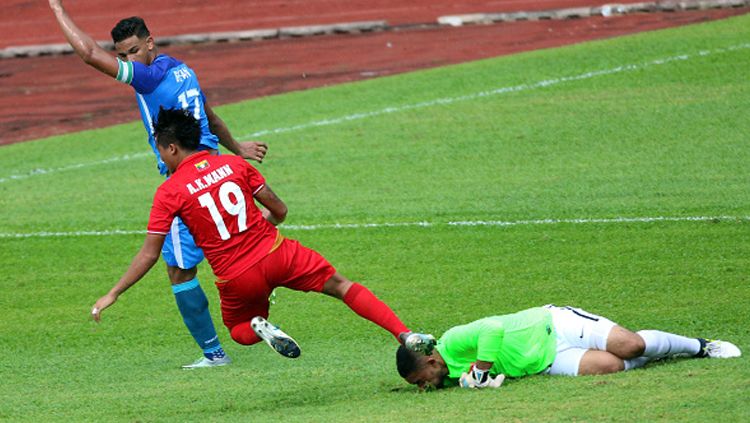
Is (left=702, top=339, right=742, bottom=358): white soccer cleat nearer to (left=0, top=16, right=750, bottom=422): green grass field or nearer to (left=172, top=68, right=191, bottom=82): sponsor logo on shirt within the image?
(left=0, top=16, right=750, bottom=422): green grass field

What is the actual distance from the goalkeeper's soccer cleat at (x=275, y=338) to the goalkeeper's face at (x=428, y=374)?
2.35 ft

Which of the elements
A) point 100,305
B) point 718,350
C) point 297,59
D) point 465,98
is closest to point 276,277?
point 100,305

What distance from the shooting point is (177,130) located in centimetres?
745

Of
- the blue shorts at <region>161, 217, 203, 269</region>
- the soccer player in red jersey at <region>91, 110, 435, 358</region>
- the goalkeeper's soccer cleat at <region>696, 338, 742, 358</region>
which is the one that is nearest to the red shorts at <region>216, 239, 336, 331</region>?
the soccer player in red jersey at <region>91, 110, 435, 358</region>

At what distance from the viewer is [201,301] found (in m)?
8.61

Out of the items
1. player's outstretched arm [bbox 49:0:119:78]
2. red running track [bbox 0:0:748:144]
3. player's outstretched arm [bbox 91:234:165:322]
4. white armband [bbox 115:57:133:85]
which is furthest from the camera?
red running track [bbox 0:0:748:144]

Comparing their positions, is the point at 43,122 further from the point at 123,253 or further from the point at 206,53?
the point at 123,253

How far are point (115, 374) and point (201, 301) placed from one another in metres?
0.75

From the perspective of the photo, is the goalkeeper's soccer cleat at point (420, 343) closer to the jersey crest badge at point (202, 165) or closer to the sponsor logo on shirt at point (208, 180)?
the sponsor logo on shirt at point (208, 180)

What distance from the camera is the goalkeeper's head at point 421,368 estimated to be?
7359mm

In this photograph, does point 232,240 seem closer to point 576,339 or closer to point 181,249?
point 181,249

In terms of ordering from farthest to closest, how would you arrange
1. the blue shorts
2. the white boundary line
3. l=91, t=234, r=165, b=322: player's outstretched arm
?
the white boundary line < the blue shorts < l=91, t=234, r=165, b=322: player's outstretched arm

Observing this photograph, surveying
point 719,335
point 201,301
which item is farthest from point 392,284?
point 719,335

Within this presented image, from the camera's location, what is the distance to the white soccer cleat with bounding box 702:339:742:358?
7559 millimetres
